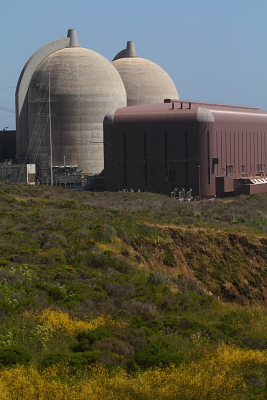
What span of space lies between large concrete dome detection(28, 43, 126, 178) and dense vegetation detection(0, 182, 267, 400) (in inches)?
1810

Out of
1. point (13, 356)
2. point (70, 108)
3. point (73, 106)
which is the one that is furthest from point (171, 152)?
point (13, 356)

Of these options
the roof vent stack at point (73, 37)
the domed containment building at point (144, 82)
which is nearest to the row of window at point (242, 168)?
the domed containment building at point (144, 82)

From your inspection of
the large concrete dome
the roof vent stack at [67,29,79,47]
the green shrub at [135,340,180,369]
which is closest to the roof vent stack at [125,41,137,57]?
the roof vent stack at [67,29,79,47]

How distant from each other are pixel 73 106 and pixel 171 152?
49.1 feet

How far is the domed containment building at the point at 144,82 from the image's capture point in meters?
97.2

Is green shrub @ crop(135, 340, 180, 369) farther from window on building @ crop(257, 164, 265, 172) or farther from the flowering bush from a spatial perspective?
window on building @ crop(257, 164, 265, 172)

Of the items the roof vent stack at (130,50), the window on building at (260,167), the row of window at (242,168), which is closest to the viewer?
the row of window at (242,168)

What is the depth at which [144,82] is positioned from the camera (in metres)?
98.2

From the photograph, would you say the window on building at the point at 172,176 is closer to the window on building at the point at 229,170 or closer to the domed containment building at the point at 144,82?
the window on building at the point at 229,170

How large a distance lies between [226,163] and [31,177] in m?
21.3

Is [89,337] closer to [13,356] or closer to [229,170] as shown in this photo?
[13,356]

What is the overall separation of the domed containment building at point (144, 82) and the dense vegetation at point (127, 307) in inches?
Result: 2388

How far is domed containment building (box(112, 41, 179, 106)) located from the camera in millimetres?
97188

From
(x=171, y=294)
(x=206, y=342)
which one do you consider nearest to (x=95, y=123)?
(x=171, y=294)
